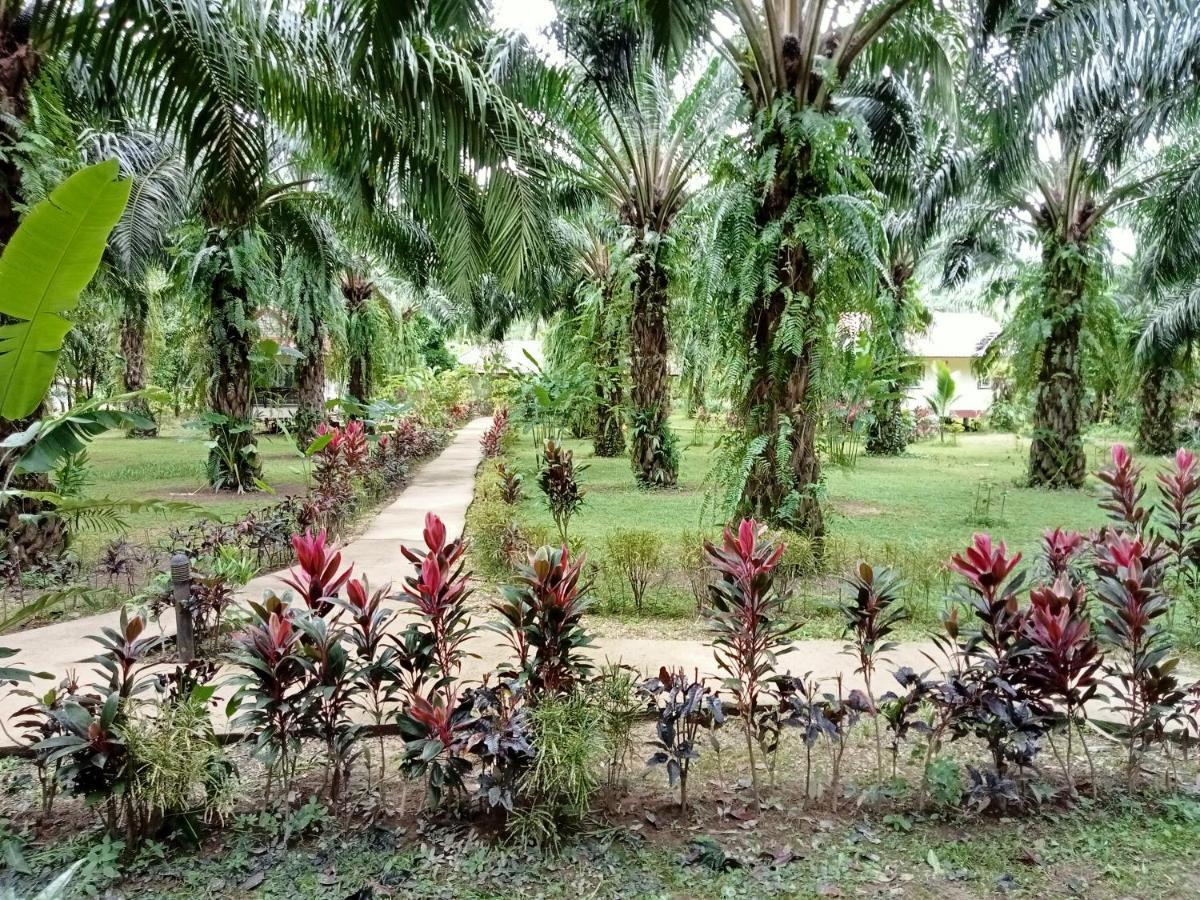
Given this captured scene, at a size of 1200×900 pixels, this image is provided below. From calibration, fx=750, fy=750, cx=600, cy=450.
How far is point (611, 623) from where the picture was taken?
543 cm

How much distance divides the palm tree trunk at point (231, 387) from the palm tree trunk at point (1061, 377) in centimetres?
1218

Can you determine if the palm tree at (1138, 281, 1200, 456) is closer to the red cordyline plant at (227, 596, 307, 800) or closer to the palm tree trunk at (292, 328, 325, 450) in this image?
the palm tree trunk at (292, 328, 325, 450)

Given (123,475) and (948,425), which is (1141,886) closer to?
(123,475)

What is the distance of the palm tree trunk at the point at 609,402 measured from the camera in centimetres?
1390

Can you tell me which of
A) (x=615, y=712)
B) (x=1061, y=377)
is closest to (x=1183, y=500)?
(x=615, y=712)

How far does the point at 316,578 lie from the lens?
303 centimetres

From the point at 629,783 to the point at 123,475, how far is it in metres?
12.6

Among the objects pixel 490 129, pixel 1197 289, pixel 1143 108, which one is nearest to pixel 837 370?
pixel 490 129

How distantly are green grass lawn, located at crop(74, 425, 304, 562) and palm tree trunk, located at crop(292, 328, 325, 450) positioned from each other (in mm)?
766

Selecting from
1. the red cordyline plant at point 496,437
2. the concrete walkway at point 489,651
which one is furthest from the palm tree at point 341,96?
the red cordyline plant at point 496,437

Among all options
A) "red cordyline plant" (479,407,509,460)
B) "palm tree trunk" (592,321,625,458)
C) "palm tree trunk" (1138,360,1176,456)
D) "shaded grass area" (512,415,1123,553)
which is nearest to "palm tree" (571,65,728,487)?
"palm tree trunk" (592,321,625,458)

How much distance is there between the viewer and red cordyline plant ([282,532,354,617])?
2971 mm

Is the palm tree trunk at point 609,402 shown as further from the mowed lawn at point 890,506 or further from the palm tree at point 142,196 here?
the palm tree at point 142,196

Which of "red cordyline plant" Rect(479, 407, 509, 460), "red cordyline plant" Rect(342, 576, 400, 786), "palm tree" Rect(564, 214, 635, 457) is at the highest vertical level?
"palm tree" Rect(564, 214, 635, 457)
